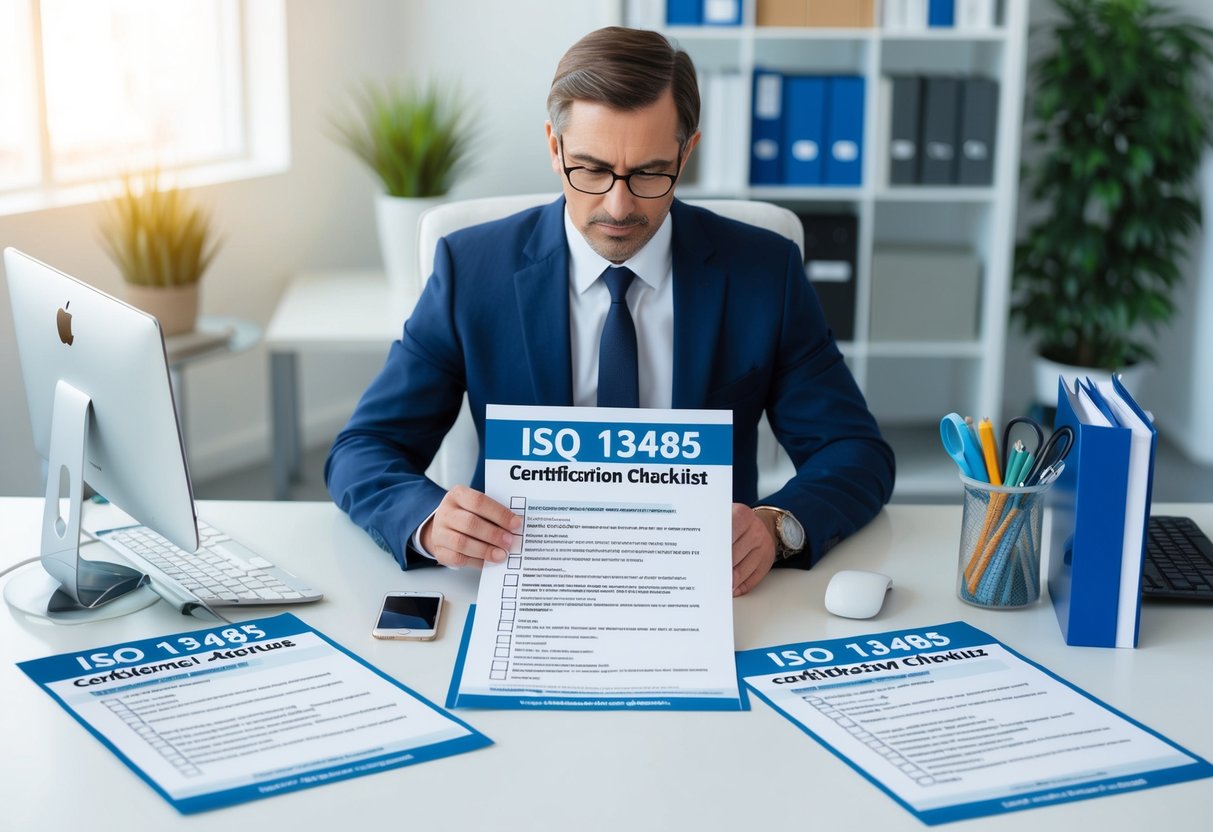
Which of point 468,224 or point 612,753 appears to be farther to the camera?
point 468,224

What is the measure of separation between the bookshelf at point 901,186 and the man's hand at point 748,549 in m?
2.31

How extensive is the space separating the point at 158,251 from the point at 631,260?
1.78 metres

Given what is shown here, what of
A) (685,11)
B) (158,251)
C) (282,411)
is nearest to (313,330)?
(282,411)

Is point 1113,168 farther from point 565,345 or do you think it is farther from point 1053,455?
point 1053,455

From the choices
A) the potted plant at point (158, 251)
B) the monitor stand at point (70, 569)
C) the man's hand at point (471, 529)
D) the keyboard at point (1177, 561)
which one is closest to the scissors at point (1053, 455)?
the keyboard at point (1177, 561)

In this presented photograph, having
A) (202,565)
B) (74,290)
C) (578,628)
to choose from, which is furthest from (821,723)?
(74,290)

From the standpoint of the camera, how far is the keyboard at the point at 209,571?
4.63 ft

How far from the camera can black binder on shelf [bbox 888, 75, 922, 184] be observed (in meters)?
3.61

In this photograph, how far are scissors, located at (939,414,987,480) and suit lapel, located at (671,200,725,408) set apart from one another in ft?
1.46

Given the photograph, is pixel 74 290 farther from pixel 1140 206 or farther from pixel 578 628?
pixel 1140 206

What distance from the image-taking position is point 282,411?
3.43m

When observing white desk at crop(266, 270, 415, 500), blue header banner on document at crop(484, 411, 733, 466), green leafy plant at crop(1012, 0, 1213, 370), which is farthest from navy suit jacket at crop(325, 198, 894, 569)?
Result: green leafy plant at crop(1012, 0, 1213, 370)

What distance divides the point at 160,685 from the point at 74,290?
428 millimetres

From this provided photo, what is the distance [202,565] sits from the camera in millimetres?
1496
